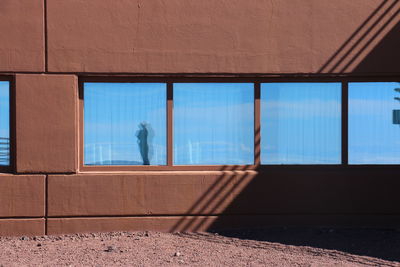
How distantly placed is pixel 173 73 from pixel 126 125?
3.46 feet

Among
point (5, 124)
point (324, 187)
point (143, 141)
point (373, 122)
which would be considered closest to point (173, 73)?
point (143, 141)

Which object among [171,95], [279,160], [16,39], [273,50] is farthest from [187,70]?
[16,39]

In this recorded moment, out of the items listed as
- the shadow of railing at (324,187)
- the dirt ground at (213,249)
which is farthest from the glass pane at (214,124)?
→ the dirt ground at (213,249)

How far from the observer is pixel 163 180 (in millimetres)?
7734

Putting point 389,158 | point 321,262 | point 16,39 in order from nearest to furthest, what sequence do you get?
point 321,262
point 16,39
point 389,158

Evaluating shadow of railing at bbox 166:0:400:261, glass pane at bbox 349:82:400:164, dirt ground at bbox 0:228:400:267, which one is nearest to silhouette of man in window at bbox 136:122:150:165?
shadow of railing at bbox 166:0:400:261

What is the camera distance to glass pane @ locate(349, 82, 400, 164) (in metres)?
8.02

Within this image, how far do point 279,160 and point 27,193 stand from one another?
3.67m

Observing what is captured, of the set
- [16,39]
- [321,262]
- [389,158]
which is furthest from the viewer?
A: [389,158]

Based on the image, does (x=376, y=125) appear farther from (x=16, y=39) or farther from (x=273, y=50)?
(x=16, y=39)

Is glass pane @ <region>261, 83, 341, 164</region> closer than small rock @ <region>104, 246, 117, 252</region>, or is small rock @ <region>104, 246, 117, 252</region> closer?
small rock @ <region>104, 246, 117, 252</region>

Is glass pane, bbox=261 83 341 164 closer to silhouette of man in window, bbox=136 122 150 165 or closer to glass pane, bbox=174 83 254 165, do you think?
glass pane, bbox=174 83 254 165

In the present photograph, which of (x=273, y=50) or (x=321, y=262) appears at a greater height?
(x=273, y=50)

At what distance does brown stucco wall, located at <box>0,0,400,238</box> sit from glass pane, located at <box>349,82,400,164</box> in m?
0.25
